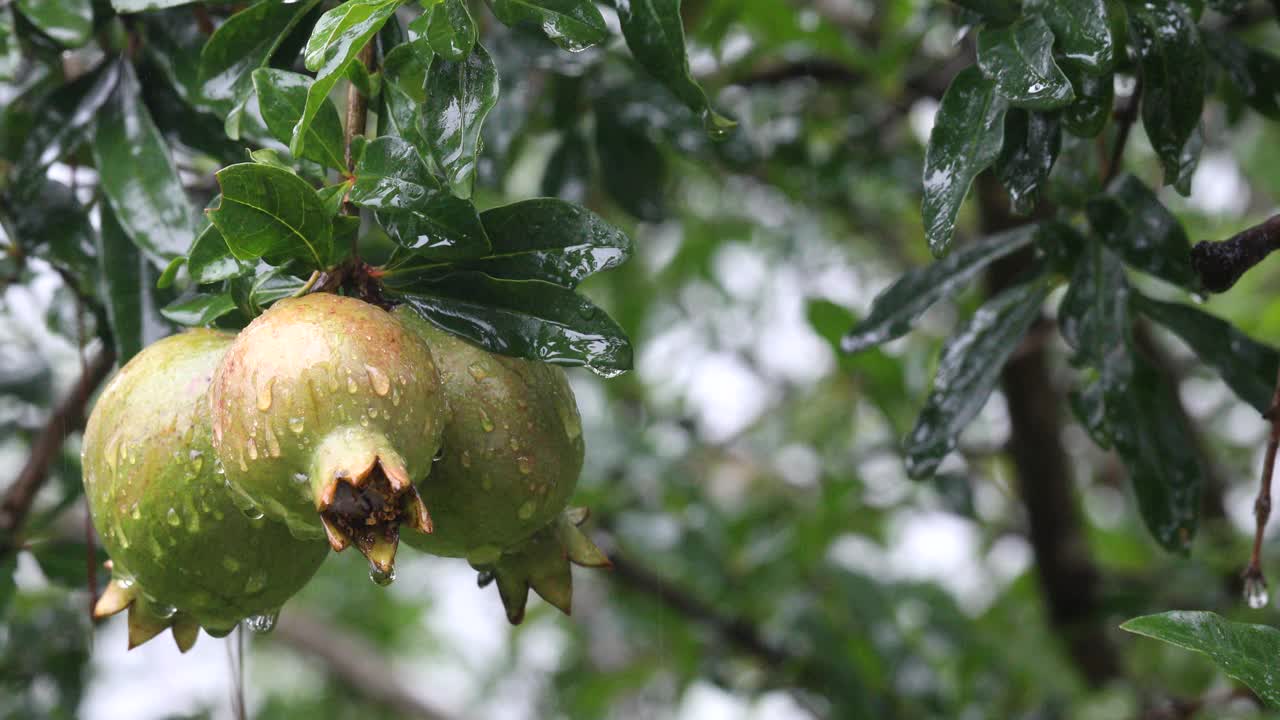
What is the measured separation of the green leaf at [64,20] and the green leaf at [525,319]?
0.40m

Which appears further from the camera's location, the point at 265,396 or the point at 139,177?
the point at 139,177

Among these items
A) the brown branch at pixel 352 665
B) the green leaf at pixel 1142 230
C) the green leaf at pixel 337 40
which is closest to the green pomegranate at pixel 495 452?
the green leaf at pixel 337 40

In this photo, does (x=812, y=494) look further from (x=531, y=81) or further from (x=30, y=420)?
(x=30, y=420)

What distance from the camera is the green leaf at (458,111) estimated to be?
2.31ft

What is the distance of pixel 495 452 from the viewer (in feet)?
2.22

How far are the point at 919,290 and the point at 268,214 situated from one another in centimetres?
60

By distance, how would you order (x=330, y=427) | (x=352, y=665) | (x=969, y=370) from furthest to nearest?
1. (x=352, y=665)
2. (x=969, y=370)
3. (x=330, y=427)

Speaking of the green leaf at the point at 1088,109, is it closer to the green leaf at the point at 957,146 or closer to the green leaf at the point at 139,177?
the green leaf at the point at 957,146

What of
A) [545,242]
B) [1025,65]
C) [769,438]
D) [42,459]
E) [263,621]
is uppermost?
[1025,65]

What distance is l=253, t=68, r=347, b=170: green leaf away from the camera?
2.33 feet

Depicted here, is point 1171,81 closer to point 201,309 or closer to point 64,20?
point 201,309

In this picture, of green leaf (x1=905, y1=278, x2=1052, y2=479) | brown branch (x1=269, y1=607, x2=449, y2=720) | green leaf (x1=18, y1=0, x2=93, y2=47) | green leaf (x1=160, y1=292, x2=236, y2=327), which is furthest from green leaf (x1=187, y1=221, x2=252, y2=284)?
brown branch (x1=269, y1=607, x2=449, y2=720)

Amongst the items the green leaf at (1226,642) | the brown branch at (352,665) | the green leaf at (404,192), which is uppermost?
the green leaf at (404,192)

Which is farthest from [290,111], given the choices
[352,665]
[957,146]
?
[352,665]
